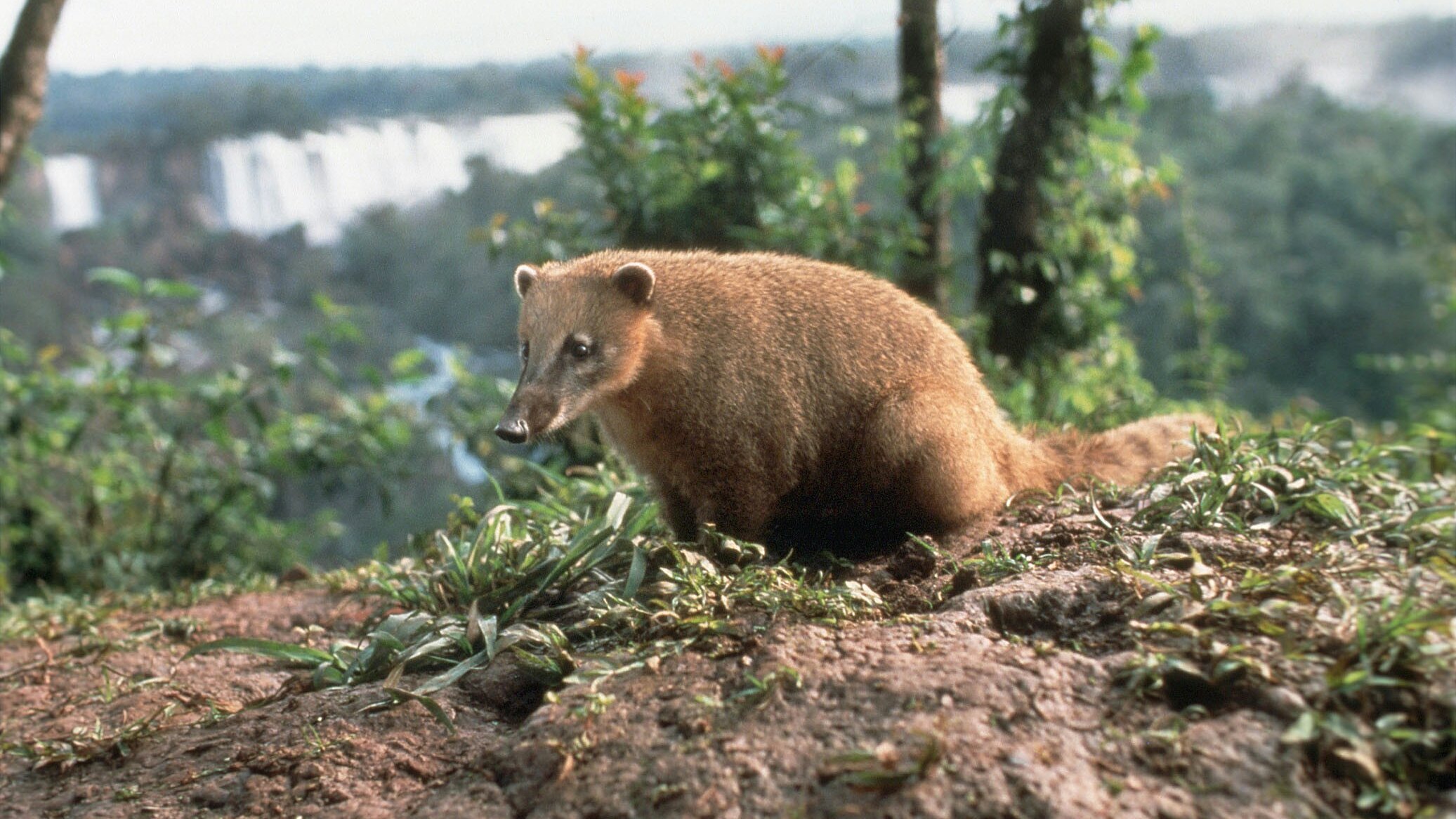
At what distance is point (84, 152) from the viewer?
8.38 m

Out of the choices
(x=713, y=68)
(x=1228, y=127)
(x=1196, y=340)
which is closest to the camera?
(x=713, y=68)

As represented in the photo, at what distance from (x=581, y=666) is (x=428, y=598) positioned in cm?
95

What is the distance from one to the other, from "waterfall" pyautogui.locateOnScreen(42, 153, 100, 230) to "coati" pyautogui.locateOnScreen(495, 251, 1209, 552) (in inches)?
246

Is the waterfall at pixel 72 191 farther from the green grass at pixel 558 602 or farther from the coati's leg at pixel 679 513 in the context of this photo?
the coati's leg at pixel 679 513

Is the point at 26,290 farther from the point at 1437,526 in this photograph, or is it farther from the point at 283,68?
the point at 1437,526

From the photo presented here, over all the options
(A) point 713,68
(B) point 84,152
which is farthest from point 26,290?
(A) point 713,68

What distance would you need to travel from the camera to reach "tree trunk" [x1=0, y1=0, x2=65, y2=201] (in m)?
5.15

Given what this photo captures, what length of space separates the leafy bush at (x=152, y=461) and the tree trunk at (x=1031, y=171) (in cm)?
341

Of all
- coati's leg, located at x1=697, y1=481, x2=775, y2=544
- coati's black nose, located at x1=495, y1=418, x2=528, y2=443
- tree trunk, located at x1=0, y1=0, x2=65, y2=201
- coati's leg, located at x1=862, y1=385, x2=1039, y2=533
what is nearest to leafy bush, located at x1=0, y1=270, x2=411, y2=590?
tree trunk, located at x1=0, y1=0, x2=65, y2=201

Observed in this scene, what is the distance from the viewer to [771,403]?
3.59 m

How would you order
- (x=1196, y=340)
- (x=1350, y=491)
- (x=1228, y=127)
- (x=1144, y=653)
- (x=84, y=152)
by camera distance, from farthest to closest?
(x=1228, y=127) < (x=1196, y=340) < (x=84, y=152) < (x=1350, y=491) < (x=1144, y=653)

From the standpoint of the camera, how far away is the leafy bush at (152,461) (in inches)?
229

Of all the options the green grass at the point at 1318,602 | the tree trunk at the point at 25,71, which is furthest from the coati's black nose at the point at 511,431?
the tree trunk at the point at 25,71

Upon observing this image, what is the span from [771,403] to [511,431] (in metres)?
0.84
